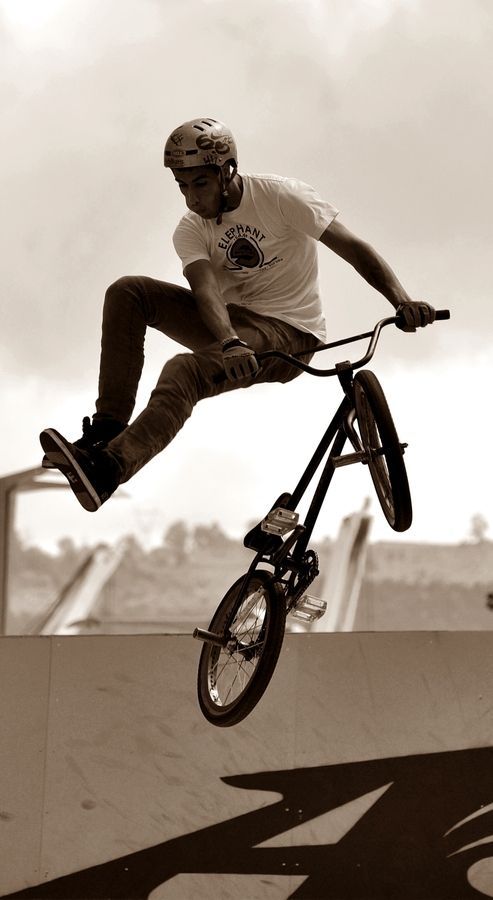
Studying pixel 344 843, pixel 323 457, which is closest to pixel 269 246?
pixel 323 457

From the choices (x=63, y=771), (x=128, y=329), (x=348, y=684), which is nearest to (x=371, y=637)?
(x=348, y=684)

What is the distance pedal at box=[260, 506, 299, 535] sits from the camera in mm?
5000

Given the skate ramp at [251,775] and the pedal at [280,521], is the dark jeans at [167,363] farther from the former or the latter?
the skate ramp at [251,775]

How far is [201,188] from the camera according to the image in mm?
5430

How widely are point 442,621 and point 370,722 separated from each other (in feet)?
209

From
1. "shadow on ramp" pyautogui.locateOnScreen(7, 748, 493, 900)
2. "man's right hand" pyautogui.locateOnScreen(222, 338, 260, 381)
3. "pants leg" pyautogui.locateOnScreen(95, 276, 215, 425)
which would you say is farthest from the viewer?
"shadow on ramp" pyautogui.locateOnScreen(7, 748, 493, 900)

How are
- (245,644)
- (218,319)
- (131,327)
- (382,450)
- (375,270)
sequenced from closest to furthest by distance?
(382,450) → (245,644) → (218,319) → (375,270) → (131,327)

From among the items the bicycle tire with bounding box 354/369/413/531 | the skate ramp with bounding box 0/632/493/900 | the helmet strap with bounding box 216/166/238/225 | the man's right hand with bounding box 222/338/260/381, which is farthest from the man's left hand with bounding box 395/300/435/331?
the skate ramp with bounding box 0/632/493/900

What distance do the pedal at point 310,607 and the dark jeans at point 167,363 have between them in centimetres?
90

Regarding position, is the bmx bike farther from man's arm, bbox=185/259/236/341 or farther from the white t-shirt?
the white t-shirt

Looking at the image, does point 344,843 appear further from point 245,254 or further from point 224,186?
point 224,186

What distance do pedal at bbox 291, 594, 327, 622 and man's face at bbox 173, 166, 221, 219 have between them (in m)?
1.77

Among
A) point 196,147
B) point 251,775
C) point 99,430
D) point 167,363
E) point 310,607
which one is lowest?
point 251,775

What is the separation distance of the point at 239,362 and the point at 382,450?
2.22 ft
